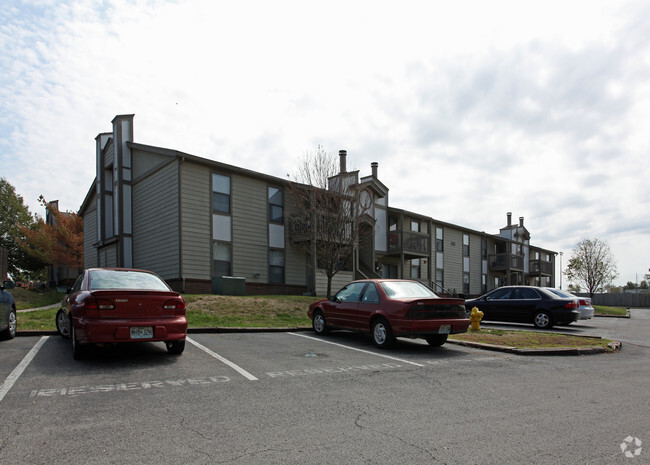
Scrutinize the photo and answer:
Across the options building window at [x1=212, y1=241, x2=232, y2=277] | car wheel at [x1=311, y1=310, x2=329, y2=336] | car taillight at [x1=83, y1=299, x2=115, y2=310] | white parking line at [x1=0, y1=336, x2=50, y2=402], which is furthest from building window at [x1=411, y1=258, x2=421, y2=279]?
car taillight at [x1=83, y1=299, x2=115, y2=310]

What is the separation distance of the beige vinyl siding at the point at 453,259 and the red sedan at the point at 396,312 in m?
25.8

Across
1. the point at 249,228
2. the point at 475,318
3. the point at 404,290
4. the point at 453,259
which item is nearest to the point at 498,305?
the point at 475,318

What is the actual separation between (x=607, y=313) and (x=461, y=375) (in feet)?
82.3

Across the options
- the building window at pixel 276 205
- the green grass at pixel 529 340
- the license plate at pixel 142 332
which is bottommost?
the green grass at pixel 529 340

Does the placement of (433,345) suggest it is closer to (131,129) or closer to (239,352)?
(239,352)

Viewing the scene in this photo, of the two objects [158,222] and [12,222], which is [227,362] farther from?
[12,222]

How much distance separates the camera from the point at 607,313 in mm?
27344

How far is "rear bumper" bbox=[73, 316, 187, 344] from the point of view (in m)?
6.94

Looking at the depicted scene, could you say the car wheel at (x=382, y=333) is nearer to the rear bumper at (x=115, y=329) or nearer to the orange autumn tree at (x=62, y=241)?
the rear bumper at (x=115, y=329)

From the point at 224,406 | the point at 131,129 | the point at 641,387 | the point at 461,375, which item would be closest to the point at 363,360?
the point at 461,375

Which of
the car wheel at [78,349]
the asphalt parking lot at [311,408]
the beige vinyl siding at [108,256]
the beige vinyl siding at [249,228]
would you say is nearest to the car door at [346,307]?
the asphalt parking lot at [311,408]

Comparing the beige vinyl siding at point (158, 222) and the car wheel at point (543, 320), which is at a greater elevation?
the beige vinyl siding at point (158, 222)

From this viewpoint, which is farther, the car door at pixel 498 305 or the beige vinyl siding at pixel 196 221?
the beige vinyl siding at pixel 196 221

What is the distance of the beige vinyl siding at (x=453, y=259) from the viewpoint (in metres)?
35.4
